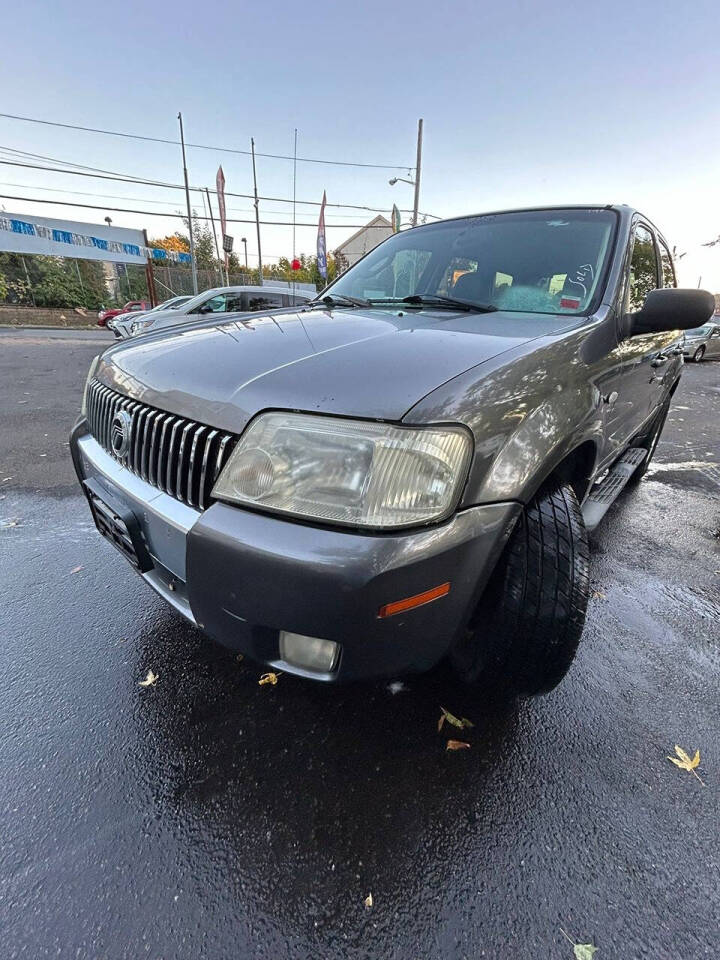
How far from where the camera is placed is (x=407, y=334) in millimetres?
1621

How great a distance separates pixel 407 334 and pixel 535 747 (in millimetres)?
1516

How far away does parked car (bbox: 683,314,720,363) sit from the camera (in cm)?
1369

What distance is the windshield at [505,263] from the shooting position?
2.12 m

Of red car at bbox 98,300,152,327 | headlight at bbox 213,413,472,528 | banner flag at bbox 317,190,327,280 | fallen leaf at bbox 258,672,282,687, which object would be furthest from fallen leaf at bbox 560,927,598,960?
banner flag at bbox 317,190,327,280

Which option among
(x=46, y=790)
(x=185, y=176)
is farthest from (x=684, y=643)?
(x=185, y=176)

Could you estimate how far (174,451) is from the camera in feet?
4.80

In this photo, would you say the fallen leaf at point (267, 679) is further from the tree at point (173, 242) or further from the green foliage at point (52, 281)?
the tree at point (173, 242)

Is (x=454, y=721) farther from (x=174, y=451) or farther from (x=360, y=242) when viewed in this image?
(x=360, y=242)

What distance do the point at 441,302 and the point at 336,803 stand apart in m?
2.04

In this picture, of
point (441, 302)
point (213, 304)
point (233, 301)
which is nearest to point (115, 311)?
point (213, 304)

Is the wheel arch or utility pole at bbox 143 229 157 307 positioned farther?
utility pole at bbox 143 229 157 307

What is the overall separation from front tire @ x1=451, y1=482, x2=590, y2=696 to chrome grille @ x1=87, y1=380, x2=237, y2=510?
3.08ft

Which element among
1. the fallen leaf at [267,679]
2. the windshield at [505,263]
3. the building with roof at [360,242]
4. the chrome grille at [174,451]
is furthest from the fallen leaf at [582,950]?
the building with roof at [360,242]

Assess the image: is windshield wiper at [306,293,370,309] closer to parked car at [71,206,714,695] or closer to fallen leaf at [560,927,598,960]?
parked car at [71,206,714,695]
